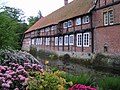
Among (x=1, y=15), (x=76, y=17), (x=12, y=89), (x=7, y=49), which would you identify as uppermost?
(x=76, y=17)

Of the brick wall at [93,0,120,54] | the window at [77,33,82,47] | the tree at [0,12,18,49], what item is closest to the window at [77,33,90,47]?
the window at [77,33,82,47]

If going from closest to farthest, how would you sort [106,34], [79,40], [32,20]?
1. [106,34]
2. [79,40]
3. [32,20]

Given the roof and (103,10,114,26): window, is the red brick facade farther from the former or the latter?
the roof

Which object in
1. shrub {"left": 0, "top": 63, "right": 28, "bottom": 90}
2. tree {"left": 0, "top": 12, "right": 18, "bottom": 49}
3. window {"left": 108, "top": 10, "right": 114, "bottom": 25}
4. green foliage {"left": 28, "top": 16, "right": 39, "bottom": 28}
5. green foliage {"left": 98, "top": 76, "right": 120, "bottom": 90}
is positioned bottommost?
green foliage {"left": 98, "top": 76, "right": 120, "bottom": 90}

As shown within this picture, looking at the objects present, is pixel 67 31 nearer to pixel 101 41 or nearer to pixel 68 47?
pixel 68 47

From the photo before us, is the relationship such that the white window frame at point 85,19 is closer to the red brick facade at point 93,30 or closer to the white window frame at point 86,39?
the red brick facade at point 93,30

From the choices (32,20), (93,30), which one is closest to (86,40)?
(93,30)

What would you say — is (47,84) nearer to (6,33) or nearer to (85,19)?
(6,33)

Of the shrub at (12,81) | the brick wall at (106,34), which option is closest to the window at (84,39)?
the brick wall at (106,34)

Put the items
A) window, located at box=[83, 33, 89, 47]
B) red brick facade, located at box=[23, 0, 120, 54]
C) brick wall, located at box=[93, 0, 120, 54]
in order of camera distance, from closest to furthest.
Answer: brick wall, located at box=[93, 0, 120, 54] < red brick facade, located at box=[23, 0, 120, 54] < window, located at box=[83, 33, 89, 47]

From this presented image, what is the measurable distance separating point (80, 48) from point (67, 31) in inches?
213

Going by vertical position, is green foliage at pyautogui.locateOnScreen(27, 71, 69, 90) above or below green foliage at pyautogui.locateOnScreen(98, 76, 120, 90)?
above

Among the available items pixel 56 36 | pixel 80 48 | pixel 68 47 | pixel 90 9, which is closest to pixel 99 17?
pixel 90 9

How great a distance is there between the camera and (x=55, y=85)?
6551 millimetres
